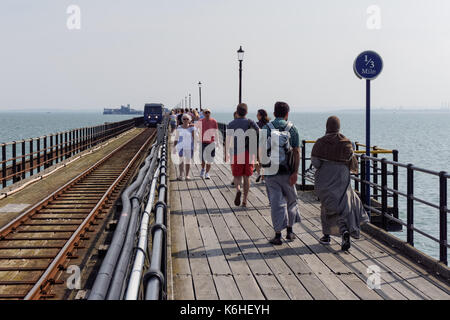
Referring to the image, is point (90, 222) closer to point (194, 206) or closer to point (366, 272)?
point (194, 206)

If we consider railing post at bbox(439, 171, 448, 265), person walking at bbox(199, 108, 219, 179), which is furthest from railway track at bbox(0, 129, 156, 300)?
railing post at bbox(439, 171, 448, 265)

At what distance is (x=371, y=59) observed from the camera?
8539 millimetres

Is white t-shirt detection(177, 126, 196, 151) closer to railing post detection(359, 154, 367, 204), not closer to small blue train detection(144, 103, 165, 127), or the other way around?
railing post detection(359, 154, 367, 204)

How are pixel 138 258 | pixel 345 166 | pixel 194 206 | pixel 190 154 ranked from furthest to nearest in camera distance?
pixel 190 154
pixel 194 206
pixel 345 166
pixel 138 258

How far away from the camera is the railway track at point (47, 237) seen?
6.78m

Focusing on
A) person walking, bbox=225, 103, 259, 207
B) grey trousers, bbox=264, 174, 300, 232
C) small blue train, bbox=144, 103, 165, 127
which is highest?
small blue train, bbox=144, 103, 165, 127

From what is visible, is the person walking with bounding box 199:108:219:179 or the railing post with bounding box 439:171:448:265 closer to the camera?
the railing post with bounding box 439:171:448:265

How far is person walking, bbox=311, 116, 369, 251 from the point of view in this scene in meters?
6.55

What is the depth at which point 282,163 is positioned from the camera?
23.0 feet

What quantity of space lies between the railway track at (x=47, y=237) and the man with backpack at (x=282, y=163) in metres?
3.16

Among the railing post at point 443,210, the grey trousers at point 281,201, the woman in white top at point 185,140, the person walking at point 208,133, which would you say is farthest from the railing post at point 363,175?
the woman in white top at point 185,140

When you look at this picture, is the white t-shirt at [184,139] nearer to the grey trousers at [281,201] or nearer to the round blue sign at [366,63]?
the round blue sign at [366,63]
